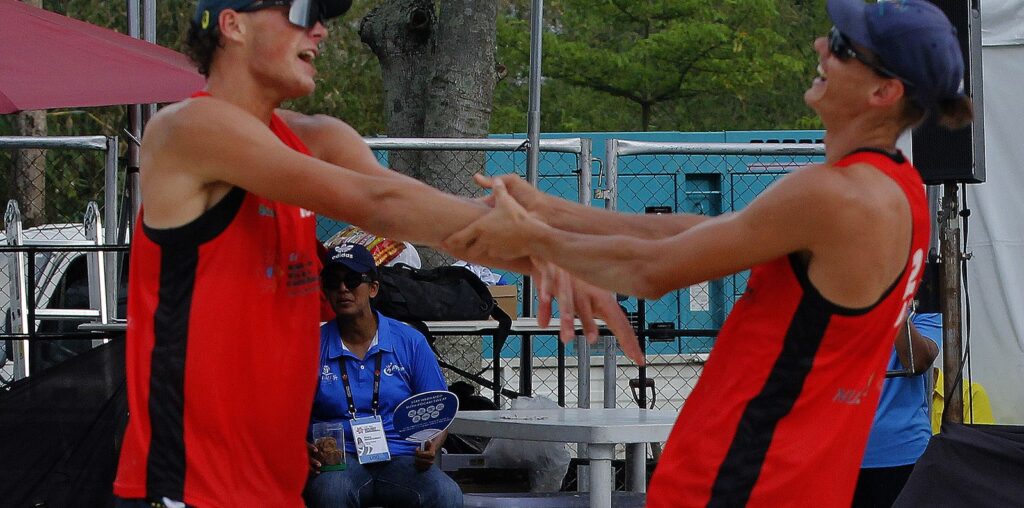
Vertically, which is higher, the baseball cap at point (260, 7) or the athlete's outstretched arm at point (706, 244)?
the baseball cap at point (260, 7)

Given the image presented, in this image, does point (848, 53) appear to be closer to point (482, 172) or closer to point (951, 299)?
point (951, 299)

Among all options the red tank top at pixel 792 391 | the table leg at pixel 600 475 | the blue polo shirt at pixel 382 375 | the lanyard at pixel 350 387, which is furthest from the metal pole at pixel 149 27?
the red tank top at pixel 792 391

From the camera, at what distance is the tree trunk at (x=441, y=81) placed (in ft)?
31.8

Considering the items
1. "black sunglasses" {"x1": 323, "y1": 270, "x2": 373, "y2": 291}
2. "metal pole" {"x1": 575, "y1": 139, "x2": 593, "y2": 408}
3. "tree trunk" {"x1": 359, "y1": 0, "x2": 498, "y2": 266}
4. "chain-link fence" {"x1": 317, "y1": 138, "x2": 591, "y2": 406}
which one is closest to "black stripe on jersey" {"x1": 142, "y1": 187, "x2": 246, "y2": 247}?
"black sunglasses" {"x1": 323, "y1": 270, "x2": 373, "y2": 291}

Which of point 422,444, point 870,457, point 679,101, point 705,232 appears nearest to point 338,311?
point 422,444

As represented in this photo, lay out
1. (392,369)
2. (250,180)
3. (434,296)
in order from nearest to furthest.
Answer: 1. (250,180)
2. (392,369)
3. (434,296)

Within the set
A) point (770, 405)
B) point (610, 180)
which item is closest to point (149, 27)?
point (610, 180)

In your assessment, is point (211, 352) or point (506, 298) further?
point (506, 298)

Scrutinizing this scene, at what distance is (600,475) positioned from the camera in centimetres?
533

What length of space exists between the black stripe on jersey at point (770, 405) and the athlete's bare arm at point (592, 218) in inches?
26.2

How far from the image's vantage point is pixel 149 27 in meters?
7.85

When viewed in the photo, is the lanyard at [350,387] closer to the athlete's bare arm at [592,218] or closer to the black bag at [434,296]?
the black bag at [434,296]

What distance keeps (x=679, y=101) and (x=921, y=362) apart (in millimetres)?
21215

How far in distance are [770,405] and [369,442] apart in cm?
326
